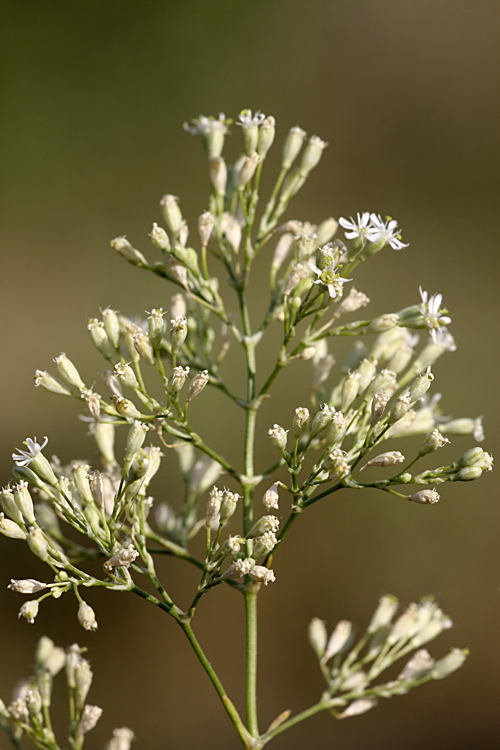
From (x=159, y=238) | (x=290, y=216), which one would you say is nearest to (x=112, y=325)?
(x=159, y=238)

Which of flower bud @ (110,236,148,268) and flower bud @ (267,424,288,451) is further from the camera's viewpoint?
flower bud @ (110,236,148,268)

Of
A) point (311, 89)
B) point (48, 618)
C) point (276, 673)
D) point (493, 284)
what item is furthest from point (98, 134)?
point (276, 673)

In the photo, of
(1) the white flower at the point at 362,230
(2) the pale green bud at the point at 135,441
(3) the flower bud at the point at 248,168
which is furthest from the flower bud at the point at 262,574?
(3) the flower bud at the point at 248,168

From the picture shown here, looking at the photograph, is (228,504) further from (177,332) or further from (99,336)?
(99,336)

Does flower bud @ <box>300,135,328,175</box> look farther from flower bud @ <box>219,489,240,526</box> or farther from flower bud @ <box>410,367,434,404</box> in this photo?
flower bud @ <box>219,489,240,526</box>

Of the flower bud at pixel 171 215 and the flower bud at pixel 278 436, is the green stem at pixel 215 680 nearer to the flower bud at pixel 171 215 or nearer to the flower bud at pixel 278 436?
the flower bud at pixel 278 436

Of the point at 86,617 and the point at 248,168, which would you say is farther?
the point at 248,168

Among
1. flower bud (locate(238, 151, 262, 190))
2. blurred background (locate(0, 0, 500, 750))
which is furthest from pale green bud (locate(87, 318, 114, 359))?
blurred background (locate(0, 0, 500, 750))
